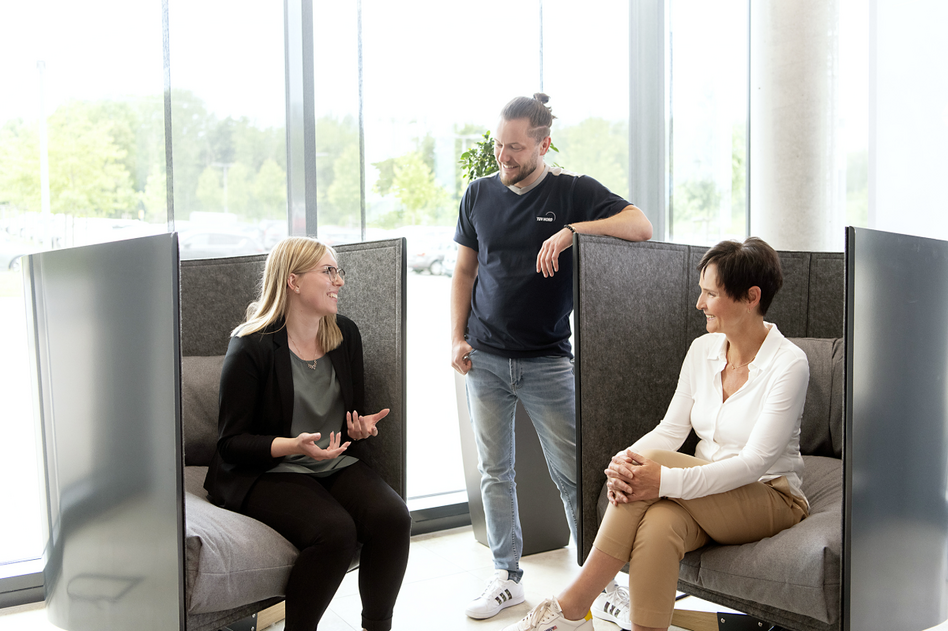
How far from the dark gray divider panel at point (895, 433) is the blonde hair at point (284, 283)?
1218 millimetres

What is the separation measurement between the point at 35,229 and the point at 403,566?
67.1 inches

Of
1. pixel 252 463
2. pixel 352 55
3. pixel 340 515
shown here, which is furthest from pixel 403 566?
pixel 352 55

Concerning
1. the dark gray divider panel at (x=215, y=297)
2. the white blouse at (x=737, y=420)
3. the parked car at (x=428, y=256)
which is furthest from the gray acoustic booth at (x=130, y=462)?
the parked car at (x=428, y=256)

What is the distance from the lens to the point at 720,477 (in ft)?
5.24

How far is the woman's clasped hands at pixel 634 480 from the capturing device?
5.30 feet

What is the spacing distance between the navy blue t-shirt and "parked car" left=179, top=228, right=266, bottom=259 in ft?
3.17

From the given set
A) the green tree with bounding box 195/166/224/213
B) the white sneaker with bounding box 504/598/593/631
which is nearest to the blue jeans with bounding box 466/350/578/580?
the white sneaker with bounding box 504/598/593/631

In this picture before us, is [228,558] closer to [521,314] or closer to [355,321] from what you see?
[355,321]

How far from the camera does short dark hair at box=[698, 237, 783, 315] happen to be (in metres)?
1.75

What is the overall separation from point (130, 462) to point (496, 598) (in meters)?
1.18

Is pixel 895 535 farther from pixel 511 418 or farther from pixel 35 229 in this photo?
pixel 35 229

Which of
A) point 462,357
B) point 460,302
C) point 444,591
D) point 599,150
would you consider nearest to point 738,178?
point 599,150

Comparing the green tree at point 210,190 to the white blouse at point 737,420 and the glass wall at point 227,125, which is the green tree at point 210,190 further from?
the white blouse at point 737,420

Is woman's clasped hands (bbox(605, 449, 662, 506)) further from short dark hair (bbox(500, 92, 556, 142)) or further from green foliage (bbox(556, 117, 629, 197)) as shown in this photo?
green foliage (bbox(556, 117, 629, 197))
